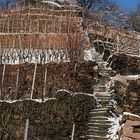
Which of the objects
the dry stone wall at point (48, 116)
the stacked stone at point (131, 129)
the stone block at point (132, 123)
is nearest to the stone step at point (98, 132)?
the dry stone wall at point (48, 116)

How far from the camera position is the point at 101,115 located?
15.0m

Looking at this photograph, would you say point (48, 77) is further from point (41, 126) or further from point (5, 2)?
point (5, 2)

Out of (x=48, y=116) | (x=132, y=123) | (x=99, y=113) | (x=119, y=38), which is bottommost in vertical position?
(x=48, y=116)

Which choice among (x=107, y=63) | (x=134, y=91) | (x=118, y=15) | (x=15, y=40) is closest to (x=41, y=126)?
(x=134, y=91)

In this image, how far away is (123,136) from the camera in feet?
32.6

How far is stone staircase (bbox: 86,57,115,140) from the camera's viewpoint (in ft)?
46.4

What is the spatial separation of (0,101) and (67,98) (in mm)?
2046

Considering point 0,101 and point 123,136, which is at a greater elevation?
point 123,136

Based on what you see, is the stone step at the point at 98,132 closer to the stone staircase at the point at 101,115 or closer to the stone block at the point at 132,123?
the stone staircase at the point at 101,115

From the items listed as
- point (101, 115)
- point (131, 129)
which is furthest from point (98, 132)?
point (131, 129)

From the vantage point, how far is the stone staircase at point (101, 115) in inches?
557

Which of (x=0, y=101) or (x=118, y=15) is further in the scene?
(x=118, y=15)

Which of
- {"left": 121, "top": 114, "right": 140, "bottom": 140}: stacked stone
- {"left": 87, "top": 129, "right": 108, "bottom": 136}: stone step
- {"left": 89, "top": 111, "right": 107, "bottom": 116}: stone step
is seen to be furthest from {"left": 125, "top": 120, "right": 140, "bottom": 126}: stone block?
{"left": 89, "top": 111, "right": 107, "bottom": 116}: stone step

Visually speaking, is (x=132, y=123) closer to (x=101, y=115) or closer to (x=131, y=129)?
(x=131, y=129)
